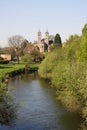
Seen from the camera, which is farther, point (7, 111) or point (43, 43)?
point (43, 43)

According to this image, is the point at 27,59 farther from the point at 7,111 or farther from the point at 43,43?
the point at 7,111

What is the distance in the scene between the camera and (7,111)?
80.6 feet

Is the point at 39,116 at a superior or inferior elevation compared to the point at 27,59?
inferior

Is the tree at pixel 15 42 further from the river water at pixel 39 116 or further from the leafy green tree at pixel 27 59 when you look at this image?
the river water at pixel 39 116

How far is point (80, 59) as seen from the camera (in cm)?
5072

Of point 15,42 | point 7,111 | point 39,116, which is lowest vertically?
point 39,116

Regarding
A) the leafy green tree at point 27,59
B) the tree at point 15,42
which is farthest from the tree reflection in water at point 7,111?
the tree at point 15,42

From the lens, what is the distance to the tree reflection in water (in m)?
24.3

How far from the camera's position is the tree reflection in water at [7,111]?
79.8 feet

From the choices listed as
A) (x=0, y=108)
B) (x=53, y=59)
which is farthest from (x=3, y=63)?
(x=0, y=108)

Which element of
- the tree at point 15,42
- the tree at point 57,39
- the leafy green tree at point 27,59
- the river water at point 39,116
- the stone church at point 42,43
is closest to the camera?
the river water at point 39,116

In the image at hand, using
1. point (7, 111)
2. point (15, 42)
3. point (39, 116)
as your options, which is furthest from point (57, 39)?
point (7, 111)

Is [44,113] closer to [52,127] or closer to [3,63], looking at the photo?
[52,127]

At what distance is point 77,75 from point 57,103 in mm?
6583
